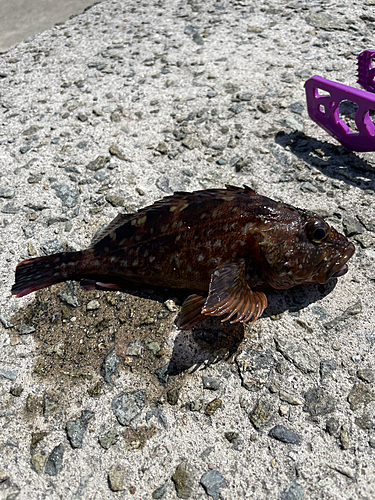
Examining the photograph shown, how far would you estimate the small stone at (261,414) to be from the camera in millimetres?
3350

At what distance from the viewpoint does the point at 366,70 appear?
6098 mm

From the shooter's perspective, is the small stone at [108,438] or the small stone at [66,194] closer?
the small stone at [108,438]

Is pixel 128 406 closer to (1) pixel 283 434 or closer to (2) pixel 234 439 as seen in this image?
(2) pixel 234 439

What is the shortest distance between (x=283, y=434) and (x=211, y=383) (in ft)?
2.35

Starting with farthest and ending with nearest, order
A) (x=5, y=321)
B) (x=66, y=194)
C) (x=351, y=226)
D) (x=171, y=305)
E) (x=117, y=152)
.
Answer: (x=117, y=152) → (x=66, y=194) → (x=351, y=226) → (x=5, y=321) → (x=171, y=305)

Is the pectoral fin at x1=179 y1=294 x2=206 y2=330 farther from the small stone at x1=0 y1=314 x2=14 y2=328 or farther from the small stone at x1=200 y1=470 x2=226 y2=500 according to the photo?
the small stone at x1=0 y1=314 x2=14 y2=328

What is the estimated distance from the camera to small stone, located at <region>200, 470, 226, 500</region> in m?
3.05

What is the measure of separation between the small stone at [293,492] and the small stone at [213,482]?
0.45 metres

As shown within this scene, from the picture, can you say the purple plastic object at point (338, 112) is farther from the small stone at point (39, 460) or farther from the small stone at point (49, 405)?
the small stone at point (39, 460)

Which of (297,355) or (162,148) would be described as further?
(162,148)

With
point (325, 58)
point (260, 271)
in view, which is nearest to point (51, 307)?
point (260, 271)

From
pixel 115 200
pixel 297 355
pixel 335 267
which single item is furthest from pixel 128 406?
pixel 115 200

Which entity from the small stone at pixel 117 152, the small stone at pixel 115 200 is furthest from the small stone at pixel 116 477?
the small stone at pixel 117 152

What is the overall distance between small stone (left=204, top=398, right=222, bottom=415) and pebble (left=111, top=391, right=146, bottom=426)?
A: 1.84ft
